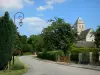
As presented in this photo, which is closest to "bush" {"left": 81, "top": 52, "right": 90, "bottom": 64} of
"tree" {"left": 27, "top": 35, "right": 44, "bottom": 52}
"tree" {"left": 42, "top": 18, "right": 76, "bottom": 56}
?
"tree" {"left": 42, "top": 18, "right": 76, "bottom": 56}

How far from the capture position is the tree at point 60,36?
6444cm

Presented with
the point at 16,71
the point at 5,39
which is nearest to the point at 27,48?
the point at 5,39

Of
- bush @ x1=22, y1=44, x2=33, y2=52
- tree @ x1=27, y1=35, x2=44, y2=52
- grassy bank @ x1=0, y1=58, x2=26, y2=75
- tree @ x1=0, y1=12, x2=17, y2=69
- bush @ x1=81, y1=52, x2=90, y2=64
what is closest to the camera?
grassy bank @ x1=0, y1=58, x2=26, y2=75

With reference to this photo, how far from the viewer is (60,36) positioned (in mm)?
65500

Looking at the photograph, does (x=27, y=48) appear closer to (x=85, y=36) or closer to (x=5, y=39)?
(x=85, y=36)

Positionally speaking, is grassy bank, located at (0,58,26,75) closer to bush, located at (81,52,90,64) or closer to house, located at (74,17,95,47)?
bush, located at (81,52,90,64)

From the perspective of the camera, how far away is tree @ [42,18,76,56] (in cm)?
6444

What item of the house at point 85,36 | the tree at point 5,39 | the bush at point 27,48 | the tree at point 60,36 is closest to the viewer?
the tree at point 5,39

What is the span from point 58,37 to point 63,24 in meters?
3.45

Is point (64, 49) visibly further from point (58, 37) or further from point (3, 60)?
point (3, 60)

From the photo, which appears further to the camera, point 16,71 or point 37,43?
point 37,43

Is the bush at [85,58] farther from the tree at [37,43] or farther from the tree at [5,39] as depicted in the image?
the tree at [37,43]

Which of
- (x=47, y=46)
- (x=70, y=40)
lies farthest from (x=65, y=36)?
(x=47, y=46)

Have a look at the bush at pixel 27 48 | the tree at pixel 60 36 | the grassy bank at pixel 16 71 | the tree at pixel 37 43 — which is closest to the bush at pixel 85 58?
the grassy bank at pixel 16 71
